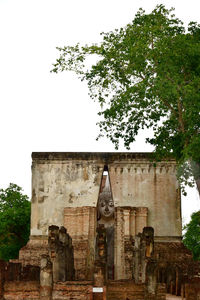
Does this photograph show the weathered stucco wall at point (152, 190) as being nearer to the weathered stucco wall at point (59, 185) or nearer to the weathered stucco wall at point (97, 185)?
the weathered stucco wall at point (97, 185)

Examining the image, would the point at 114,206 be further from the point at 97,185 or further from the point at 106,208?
the point at 106,208

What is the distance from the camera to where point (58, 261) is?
17.9m

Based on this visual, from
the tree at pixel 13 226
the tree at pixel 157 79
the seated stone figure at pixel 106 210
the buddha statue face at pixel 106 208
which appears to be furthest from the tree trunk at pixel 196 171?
the tree at pixel 13 226

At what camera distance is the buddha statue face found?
29.7 metres

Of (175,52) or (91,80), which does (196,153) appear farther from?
(91,80)

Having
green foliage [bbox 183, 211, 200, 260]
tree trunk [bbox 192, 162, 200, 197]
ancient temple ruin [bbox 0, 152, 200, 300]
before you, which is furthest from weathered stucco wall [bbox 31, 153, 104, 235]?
green foliage [bbox 183, 211, 200, 260]

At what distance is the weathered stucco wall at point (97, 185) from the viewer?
24.2 meters

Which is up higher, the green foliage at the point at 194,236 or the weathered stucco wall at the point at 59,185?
the weathered stucco wall at the point at 59,185

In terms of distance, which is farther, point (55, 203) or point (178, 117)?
point (55, 203)

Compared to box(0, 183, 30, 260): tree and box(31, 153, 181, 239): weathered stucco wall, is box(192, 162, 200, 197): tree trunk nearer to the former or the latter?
box(31, 153, 181, 239): weathered stucco wall

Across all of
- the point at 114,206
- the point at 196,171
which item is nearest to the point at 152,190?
the point at 114,206

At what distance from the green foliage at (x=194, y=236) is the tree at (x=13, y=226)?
9.38 m

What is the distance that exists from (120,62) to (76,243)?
348 inches

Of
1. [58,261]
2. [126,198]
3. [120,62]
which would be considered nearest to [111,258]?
[126,198]
